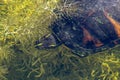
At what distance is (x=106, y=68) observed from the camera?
116 centimetres

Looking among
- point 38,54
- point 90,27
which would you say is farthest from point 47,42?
point 90,27

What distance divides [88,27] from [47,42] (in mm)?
178

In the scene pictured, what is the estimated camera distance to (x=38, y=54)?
1161mm

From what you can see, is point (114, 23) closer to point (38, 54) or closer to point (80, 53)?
point (80, 53)

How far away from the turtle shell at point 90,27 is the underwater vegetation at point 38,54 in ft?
0.22

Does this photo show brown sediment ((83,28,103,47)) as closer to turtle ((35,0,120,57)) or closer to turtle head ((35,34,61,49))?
turtle ((35,0,120,57))

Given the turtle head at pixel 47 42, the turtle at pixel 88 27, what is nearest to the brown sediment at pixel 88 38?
the turtle at pixel 88 27

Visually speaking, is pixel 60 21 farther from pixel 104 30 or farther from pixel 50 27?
pixel 104 30

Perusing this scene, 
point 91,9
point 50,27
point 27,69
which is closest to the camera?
point 91,9

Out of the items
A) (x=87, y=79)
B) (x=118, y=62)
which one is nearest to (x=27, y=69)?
(x=87, y=79)

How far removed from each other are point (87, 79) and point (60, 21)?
0.29m

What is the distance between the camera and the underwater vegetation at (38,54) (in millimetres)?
1138

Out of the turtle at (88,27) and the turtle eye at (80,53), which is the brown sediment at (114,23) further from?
the turtle eye at (80,53)

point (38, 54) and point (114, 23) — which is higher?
point (114, 23)
